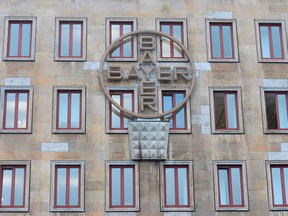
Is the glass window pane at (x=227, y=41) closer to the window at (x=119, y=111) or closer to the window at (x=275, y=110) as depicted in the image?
the window at (x=275, y=110)

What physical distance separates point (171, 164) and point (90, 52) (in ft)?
26.4

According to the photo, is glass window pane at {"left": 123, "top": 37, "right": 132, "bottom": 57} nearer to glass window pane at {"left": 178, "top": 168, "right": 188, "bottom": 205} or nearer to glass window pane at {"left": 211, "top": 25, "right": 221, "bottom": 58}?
glass window pane at {"left": 211, "top": 25, "right": 221, "bottom": 58}

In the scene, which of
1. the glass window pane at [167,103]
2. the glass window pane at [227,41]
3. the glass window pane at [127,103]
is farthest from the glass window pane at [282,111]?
the glass window pane at [127,103]

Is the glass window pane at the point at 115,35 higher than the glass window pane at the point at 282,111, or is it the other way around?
the glass window pane at the point at 115,35

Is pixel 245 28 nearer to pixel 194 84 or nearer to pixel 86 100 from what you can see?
pixel 194 84

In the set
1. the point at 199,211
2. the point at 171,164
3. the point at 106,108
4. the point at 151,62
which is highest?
the point at 151,62

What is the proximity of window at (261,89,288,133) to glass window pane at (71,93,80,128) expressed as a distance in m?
10.5

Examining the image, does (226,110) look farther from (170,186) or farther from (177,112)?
(170,186)

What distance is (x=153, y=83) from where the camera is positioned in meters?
40.0

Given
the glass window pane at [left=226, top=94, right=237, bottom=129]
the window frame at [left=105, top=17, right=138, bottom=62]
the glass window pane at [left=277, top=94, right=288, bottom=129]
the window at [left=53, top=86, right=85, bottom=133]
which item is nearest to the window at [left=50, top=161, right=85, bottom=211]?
the window at [left=53, top=86, right=85, bottom=133]

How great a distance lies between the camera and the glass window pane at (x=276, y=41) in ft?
136

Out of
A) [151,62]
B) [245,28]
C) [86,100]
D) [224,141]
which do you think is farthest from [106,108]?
[245,28]

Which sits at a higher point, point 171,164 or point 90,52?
point 90,52

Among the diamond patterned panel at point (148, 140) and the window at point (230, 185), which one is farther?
the diamond patterned panel at point (148, 140)
